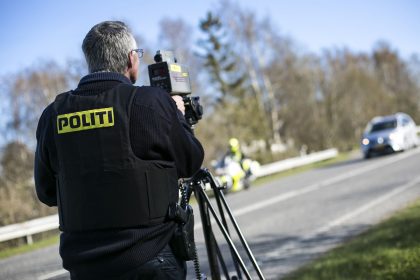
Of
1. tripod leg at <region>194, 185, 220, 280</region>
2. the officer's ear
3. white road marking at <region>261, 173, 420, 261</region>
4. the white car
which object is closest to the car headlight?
the white car

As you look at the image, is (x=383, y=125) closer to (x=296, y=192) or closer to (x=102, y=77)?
(x=296, y=192)

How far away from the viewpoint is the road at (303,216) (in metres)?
6.30

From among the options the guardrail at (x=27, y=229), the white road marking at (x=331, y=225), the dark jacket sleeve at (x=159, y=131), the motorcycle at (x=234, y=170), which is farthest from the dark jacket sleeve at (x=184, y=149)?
the motorcycle at (x=234, y=170)

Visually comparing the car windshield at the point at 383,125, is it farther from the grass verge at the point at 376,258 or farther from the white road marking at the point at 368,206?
the grass verge at the point at 376,258

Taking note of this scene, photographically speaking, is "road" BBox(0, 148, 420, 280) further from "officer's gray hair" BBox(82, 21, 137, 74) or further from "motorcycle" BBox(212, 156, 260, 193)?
"officer's gray hair" BBox(82, 21, 137, 74)

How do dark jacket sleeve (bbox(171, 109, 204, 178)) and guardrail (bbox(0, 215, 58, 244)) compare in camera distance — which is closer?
dark jacket sleeve (bbox(171, 109, 204, 178))

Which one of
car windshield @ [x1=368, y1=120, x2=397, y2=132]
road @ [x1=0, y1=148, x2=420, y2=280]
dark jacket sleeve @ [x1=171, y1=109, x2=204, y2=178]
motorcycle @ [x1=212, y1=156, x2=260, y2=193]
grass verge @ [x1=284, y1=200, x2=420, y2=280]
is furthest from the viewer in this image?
car windshield @ [x1=368, y1=120, x2=397, y2=132]

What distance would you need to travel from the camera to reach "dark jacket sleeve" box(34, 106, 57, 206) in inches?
98.1

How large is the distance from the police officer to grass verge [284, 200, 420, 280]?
3384mm

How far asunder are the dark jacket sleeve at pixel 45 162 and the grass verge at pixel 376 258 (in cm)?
365

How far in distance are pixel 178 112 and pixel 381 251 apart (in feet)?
14.6

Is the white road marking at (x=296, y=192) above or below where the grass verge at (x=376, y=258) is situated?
below

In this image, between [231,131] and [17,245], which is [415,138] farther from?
[17,245]

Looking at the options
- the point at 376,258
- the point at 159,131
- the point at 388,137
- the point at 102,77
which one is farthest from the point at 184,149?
the point at 388,137
